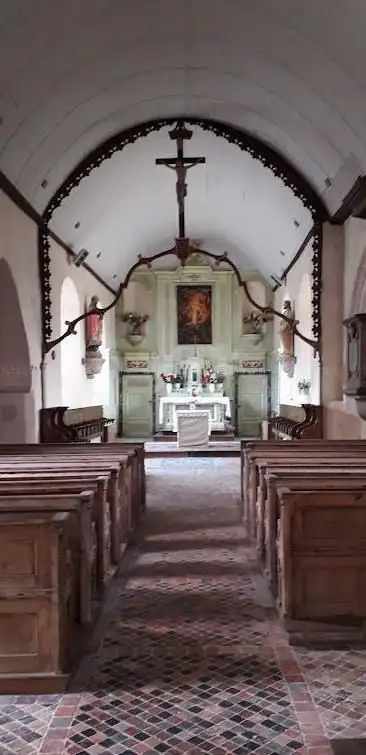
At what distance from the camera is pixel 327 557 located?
430 centimetres

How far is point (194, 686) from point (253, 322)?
15961 millimetres

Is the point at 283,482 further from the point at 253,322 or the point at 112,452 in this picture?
the point at 253,322

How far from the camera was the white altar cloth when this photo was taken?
14820 mm

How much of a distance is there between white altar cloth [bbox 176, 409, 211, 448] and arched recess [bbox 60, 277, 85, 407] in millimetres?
2148

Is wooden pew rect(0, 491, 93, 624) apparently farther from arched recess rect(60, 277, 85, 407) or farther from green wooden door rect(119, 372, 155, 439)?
green wooden door rect(119, 372, 155, 439)

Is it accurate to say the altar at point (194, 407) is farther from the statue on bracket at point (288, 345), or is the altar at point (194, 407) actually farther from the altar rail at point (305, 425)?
the altar rail at point (305, 425)

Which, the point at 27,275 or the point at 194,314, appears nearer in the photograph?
the point at 27,275

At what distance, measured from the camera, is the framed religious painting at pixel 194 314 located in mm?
19359

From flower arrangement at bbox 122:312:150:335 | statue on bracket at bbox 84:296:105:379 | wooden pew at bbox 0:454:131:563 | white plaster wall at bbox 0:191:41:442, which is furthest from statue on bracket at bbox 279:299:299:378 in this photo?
wooden pew at bbox 0:454:131:563

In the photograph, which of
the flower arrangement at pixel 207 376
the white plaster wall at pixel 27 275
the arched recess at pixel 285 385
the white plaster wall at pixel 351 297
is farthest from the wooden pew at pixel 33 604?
the flower arrangement at pixel 207 376

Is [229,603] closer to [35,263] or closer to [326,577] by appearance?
[326,577]

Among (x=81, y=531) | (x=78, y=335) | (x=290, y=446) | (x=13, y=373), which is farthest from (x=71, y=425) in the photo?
(x=81, y=531)

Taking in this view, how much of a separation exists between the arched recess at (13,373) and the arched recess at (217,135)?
81 cm

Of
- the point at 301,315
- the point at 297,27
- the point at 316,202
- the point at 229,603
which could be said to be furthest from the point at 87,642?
the point at 301,315
